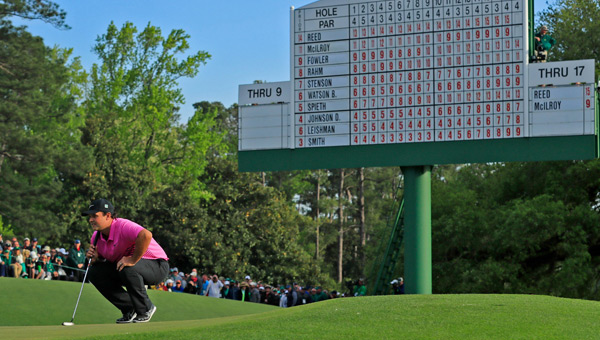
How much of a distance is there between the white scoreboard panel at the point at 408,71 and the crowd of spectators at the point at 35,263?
7711 mm

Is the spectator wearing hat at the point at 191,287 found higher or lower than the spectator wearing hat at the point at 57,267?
lower

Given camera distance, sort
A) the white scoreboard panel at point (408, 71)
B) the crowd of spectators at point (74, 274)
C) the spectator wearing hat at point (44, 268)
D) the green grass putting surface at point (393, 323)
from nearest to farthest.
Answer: the green grass putting surface at point (393, 323)
the white scoreboard panel at point (408, 71)
the crowd of spectators at point (74, 274)
the spectator wearing hat at point (44, 268)

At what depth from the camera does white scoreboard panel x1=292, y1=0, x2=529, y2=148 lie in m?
17.9

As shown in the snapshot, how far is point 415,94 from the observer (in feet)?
60.7

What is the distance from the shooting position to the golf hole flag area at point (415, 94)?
17516 millimetres

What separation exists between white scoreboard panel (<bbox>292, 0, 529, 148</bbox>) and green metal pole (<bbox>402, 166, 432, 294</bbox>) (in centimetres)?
106

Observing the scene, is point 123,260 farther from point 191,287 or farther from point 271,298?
point 271,298

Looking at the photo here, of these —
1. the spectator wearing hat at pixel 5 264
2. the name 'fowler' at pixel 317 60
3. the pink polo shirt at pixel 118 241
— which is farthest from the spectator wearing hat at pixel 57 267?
the pink polo shirt at pixel 118 241

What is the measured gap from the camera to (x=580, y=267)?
2727cm

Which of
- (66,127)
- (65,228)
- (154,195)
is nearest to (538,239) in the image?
(154,195)

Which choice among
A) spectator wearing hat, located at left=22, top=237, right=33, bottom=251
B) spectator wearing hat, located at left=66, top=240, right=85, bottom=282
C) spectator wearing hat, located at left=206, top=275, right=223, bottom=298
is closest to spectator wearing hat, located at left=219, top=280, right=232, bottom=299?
spectator wearing hat, located at left=206, top=275, right=223, bottom=298

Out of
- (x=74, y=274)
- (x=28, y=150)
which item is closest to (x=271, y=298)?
(x=74, y=274)

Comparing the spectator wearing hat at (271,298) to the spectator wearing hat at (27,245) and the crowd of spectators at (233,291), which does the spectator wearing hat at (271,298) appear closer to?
the crowd of spectators at (233,291)

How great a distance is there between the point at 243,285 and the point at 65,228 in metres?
14.7
